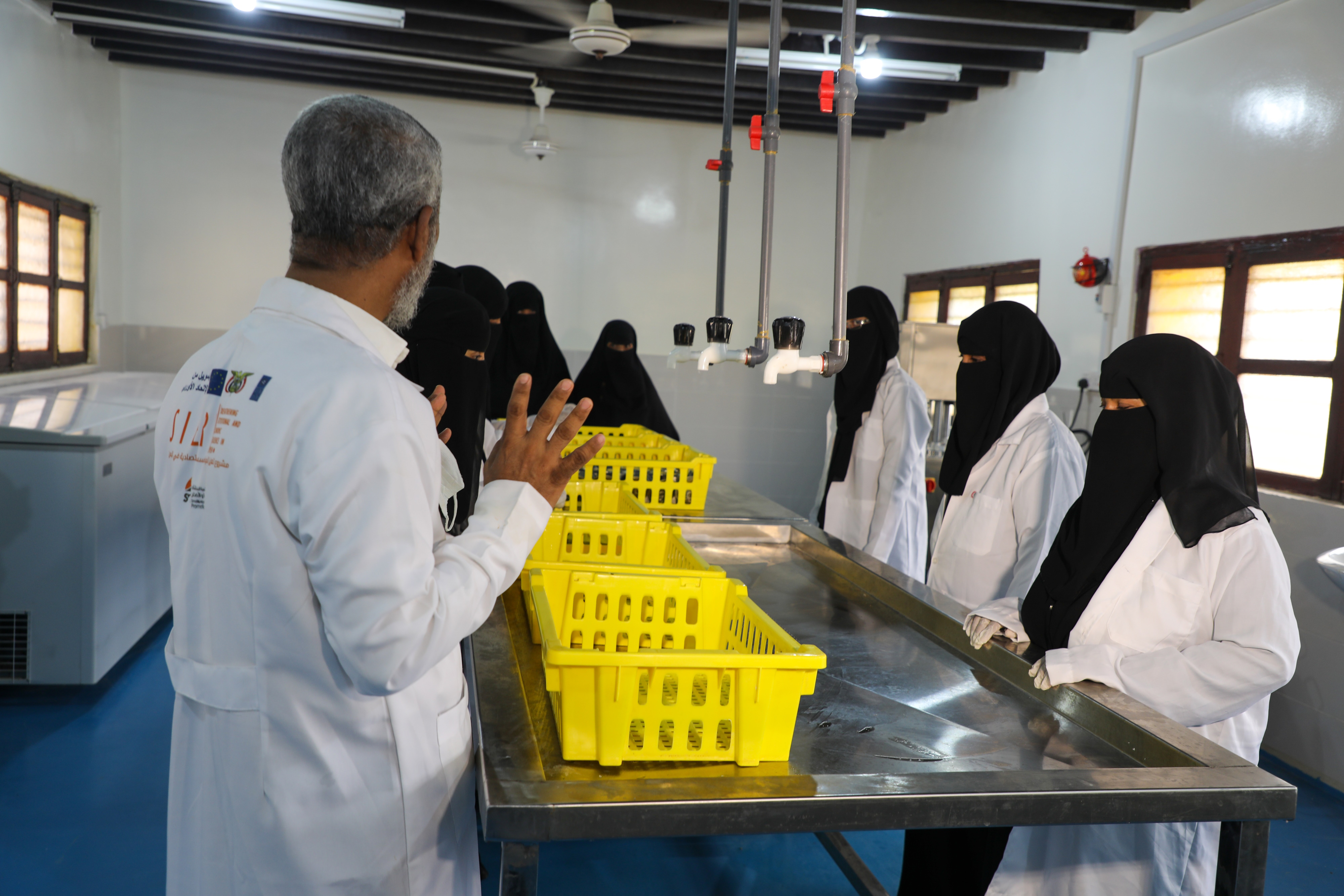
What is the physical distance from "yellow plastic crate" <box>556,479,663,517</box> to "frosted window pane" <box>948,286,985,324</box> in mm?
3145

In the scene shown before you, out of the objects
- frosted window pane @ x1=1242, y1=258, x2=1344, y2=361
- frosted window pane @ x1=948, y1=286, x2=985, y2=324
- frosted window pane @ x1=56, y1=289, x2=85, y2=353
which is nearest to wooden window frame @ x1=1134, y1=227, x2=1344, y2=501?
frosted window pane @ x1=1242, y1=258, x2=1344, y2=361

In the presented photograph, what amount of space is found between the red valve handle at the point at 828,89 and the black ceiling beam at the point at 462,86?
10.4 feet

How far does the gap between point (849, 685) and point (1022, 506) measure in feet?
3.67

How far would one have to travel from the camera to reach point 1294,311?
2.96m

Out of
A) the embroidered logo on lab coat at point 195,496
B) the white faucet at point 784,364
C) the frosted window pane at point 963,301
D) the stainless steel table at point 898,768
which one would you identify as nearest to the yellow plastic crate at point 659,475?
the white faucet at point 784,364

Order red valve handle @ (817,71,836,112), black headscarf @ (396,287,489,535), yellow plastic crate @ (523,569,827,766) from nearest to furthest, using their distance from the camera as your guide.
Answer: yellow plastic crate @ (523,569,827,766) → red valve handle @ (817,71,836,112) → black headscarf @ (396,287,489,535)

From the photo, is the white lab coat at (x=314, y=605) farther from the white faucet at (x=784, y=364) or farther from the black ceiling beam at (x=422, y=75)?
the black ceiling beam at (x=422, y=75)

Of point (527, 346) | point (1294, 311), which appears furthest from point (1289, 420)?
point (527, 346)

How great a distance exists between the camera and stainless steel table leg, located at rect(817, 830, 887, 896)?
1976 millimetres

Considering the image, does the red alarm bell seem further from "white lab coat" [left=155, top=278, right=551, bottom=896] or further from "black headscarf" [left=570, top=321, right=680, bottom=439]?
"white lab coat" [left=155, top=278, right=551, bottom=896]

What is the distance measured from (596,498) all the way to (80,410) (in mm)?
2340

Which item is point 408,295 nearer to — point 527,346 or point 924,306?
point 527,346

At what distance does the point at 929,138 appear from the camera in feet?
17.1

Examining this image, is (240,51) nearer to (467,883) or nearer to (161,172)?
(161,172)
